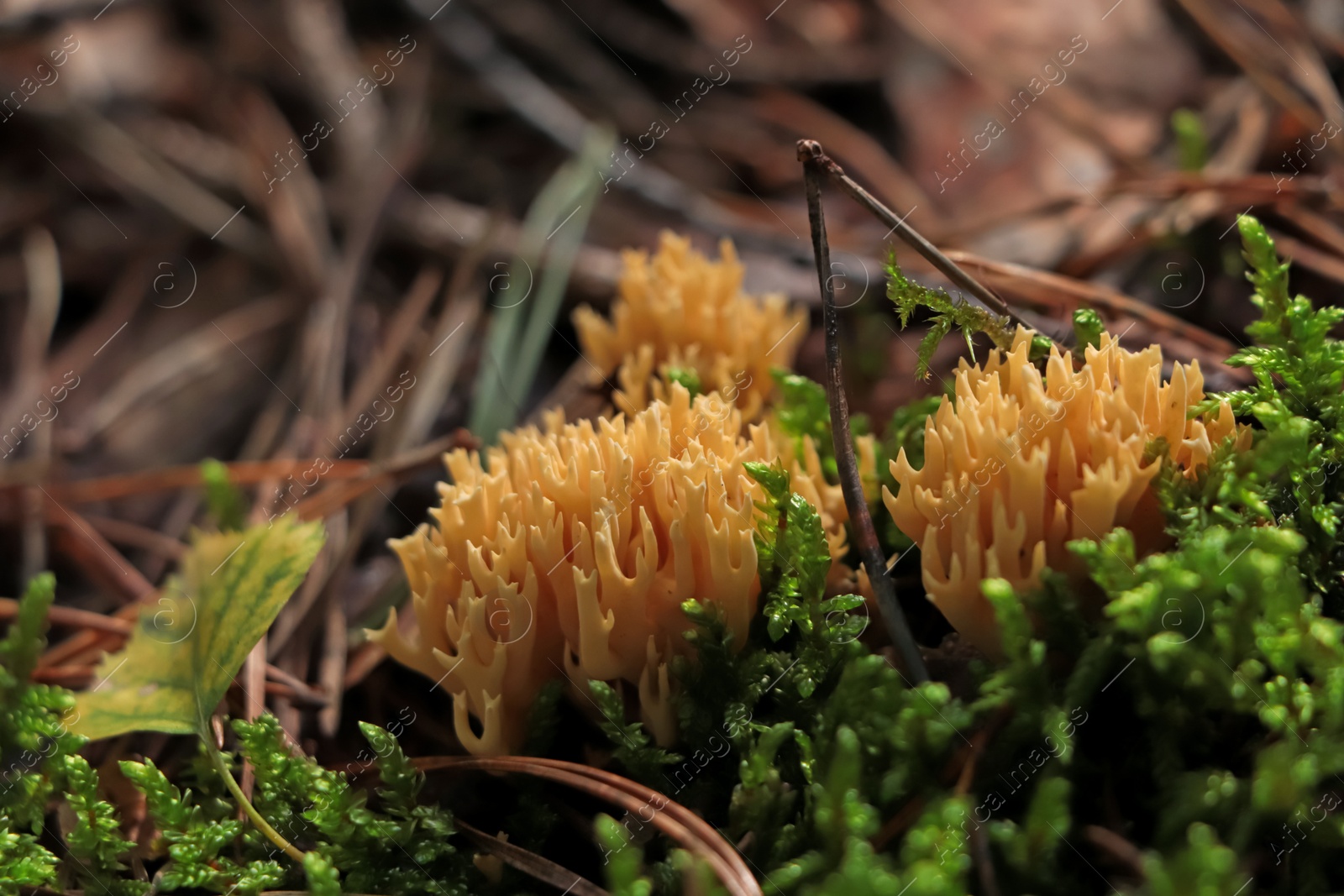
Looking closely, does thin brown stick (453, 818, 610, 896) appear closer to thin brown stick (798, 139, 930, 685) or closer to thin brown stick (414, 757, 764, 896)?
thin brown stick (414, 757, 764, 896)

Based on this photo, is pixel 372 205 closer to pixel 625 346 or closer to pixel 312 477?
pixel 312 477

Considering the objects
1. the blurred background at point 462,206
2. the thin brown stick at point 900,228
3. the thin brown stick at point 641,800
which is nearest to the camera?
the thin brown stick at point 641,800

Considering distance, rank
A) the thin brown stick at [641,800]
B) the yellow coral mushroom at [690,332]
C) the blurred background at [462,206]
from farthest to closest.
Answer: the blurred background at [462,206], the yellow coral mushroom at [690,332], the thin brown stick at [641,800]

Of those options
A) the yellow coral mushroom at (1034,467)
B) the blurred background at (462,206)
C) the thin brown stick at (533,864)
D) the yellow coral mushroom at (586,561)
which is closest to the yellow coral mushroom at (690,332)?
the blurred background at (462,206)

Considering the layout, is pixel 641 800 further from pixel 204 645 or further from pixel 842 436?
pixel 204 645

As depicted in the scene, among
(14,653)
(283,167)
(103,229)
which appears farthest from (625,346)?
(103,229)

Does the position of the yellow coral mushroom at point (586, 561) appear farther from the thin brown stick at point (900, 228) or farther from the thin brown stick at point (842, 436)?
the thin brown stick at point (900, 228)
